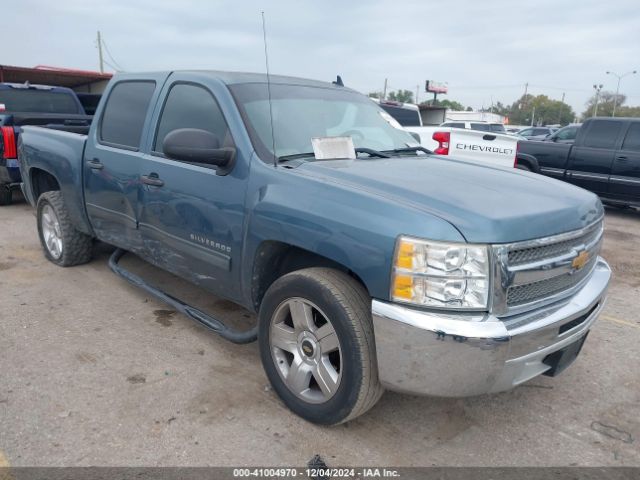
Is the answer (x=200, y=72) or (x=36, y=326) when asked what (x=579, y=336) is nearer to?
(x=200, y=72)

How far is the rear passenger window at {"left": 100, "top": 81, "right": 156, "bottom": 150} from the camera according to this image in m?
3.95

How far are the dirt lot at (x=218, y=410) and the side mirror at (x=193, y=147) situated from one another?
135 cm

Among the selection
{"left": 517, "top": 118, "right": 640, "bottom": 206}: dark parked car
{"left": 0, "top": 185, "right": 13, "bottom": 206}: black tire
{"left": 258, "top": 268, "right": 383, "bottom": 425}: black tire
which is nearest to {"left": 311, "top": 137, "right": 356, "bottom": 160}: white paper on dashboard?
{"left": 258, "top": 268, "right": 383, "bottom": 425}: black tire

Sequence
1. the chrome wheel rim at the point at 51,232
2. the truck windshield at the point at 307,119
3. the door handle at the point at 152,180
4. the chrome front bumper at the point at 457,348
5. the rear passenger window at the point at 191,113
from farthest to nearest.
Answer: the chrome wheel rim at the point at 51,232 → the door handle at the point at 152,180 → the rear passenger window at the point at 191,113 → the truck windshield at the point at 307,119 → the chrome front bumper at the point at 457,348

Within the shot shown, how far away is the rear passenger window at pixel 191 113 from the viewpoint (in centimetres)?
328

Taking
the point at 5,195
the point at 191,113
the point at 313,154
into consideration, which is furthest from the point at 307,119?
the point at 5,195

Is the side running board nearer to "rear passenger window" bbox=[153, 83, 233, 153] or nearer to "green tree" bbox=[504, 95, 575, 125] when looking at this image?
"rear passenger window" bbox=[153, 83, 233, 153]

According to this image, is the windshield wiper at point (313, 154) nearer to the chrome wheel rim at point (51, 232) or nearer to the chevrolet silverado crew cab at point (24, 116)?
the chrome wheel rim at point (51, 232)

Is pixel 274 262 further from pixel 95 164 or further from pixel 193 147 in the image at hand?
pixel 95 164

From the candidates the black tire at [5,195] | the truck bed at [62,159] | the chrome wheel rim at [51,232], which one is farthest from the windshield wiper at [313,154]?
the black tire at [5,195]

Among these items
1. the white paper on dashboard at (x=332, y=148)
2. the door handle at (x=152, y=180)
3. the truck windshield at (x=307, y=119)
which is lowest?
the door handle at (x=152, y=180)

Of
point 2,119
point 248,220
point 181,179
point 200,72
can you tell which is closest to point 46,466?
point 248,220

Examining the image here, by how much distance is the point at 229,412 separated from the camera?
290 cm

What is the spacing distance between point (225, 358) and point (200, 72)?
1962 millimetres
